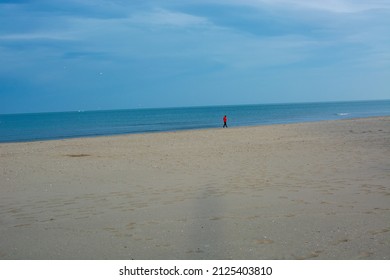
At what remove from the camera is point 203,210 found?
7148 mm

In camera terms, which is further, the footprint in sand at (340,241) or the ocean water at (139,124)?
the ocean water at (139,124)

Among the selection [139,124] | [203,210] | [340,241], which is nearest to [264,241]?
[340,241]

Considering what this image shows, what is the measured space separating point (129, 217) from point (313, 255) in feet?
10.6

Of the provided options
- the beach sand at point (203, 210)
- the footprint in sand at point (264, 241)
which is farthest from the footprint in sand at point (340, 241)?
the footprint in sand at point (264, 241)

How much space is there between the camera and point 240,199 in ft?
26.1

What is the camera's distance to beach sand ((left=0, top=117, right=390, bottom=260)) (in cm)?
525

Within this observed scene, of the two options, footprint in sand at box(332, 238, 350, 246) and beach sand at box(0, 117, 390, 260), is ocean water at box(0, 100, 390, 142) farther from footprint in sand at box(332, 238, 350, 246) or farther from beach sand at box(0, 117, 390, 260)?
footprint in sand at box(332, 238, 350, 246)

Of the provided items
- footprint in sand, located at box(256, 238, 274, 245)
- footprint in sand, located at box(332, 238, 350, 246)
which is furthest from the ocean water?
footprint in sand, located at box(332, 238, 350, 246)

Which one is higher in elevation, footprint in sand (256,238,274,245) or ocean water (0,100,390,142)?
ocean water (0,100,390,142)

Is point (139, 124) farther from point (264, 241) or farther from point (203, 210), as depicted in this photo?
point (264, 241)

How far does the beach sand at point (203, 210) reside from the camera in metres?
5.25

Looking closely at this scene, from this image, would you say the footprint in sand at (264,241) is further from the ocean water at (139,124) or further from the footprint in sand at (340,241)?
the ocean water at (139,124)

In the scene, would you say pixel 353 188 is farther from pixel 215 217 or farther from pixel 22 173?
pixel 22 173

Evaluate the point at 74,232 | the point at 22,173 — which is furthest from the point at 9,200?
the point at 22,173
